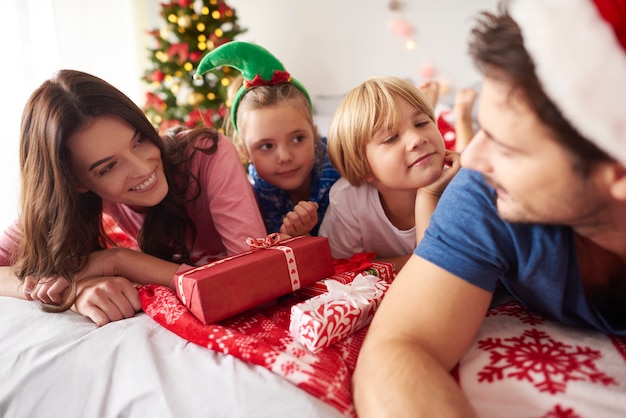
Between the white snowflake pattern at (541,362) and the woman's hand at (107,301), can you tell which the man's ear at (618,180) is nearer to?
the white snowflake pattern at (541,362)

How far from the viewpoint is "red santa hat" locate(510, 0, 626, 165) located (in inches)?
20.2

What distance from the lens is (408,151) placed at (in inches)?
48.2

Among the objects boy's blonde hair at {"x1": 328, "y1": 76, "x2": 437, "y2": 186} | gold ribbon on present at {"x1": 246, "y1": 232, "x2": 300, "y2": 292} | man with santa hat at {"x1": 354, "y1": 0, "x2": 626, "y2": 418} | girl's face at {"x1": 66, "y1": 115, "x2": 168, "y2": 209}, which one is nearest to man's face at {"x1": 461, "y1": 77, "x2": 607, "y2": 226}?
man with santa hat at {"x1": 354, "y1": 0, "x2": 626, "y2": 418}

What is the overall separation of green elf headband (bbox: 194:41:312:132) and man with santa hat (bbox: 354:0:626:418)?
990mm

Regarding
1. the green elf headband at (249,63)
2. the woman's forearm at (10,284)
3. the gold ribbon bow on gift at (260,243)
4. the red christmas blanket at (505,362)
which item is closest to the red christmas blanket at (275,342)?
the red christmas blanket at (505,362)

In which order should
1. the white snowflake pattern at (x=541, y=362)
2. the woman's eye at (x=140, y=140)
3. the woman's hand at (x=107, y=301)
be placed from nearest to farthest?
1. the white snowflake pattern at (x=541, y=362)
2. the woman's hand at (x=107, y=301)
3. the woman's eye at (x=140, y=140)

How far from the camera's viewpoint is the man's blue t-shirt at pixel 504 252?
2.24 feet

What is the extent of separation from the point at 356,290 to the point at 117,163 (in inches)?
27.6

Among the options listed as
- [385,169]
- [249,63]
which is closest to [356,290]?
[385,169]

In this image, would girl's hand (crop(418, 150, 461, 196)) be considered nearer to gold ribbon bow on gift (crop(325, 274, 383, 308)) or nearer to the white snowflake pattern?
gold ribbon bow on gift (crop(325, 274, 383, 308))

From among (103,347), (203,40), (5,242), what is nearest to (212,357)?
(103,347)

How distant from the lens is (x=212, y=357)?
0.76 meters

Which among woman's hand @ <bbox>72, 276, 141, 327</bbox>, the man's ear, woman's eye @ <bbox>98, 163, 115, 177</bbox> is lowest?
woman's hand @ <bbox>72, 276, 141, 327</bbox>

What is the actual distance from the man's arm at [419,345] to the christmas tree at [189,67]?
7.49ft
